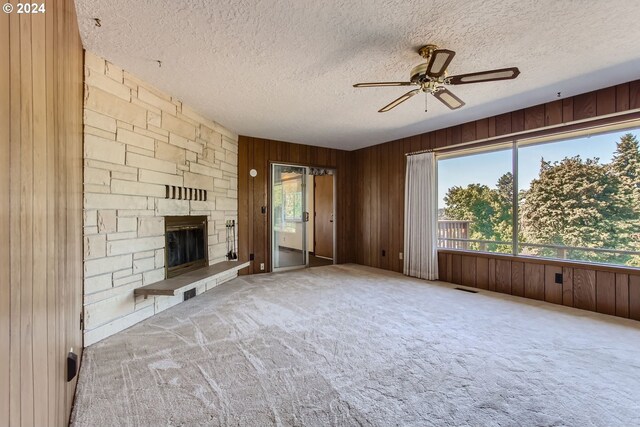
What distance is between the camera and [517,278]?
3945mm

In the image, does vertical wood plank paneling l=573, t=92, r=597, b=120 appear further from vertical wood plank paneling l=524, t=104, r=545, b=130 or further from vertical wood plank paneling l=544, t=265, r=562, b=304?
vertical wood plank paneling l=544, t=265, r=562, b=304

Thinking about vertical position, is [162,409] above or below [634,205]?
below

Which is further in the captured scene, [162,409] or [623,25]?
[623,25]

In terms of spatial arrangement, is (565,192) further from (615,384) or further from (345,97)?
(345,97)

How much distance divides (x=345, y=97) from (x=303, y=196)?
9.11 ft

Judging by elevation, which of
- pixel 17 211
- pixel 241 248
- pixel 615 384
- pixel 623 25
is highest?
pixel 623 25

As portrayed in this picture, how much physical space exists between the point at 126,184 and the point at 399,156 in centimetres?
436

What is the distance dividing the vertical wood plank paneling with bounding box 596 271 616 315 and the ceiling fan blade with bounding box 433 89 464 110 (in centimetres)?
260

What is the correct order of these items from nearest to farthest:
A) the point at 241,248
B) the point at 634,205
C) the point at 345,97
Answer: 1. the point at 634,205
2. the point at 345,97
3. the point at 241,248

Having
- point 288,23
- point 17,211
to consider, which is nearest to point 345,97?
point 288,23

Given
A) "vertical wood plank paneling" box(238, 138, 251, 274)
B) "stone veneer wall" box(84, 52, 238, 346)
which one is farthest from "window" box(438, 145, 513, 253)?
"stone veneer wall" box(84, 52, 238, 346)

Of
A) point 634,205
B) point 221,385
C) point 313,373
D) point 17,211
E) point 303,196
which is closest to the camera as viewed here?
point 17,211

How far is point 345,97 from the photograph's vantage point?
3.39m

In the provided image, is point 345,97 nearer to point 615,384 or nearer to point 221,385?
point 221,385
